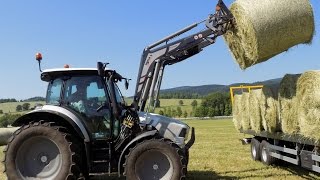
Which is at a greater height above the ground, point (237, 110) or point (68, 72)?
point (68, 72)

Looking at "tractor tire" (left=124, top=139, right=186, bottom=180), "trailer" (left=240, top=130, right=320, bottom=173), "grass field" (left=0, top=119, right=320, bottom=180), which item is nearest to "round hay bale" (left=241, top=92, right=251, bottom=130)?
"trailer" (left=240, top=130, right=320, bottom=173)

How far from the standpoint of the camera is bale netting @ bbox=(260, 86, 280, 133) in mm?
9047

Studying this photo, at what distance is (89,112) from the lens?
7770mm

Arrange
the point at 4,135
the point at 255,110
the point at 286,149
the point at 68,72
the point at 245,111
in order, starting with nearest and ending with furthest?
the point at 68,72, the point at 286,149, the point at 255,110, the point at 245,111, the point at 4,135

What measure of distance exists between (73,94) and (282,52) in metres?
3.77

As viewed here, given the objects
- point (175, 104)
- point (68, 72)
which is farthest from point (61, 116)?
point (175, 104)

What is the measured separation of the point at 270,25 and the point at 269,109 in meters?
2.18

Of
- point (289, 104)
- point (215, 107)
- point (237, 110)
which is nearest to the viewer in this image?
point (289, 104)

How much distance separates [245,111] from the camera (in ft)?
36.7

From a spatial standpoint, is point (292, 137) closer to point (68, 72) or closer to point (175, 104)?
point (68, 72)

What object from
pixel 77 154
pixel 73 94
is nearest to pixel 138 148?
pixel 77 154

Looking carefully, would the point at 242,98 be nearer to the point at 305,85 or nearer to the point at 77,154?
the point at 305,85

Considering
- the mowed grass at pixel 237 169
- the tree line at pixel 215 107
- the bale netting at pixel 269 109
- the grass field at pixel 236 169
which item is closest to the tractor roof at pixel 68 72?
the grass field at pixel 236 169

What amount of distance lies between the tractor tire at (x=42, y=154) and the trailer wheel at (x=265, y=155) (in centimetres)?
474
